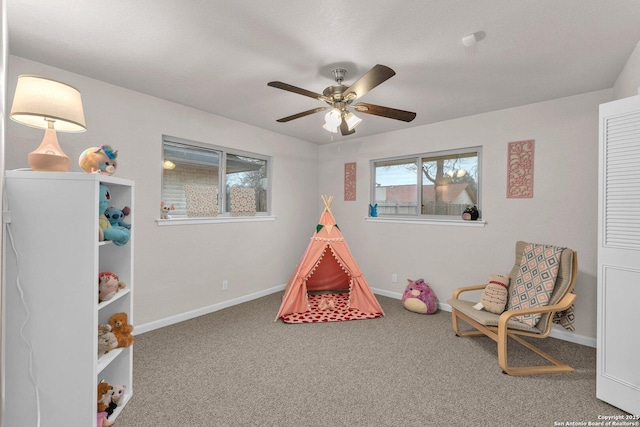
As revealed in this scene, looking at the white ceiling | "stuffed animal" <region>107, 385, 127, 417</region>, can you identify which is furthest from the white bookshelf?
the white ceiling

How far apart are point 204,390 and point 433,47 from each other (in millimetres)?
2886

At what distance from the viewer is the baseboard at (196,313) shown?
9.83ft

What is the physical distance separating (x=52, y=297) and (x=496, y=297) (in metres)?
3.31

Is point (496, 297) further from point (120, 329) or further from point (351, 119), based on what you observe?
point (120, 329)

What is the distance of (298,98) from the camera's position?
9.71 feet

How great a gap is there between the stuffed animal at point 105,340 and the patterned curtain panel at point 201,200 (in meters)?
1.80

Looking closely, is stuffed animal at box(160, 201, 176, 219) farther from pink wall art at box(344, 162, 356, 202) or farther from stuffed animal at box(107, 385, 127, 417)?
pink wall art at box(344, 162, 356, 202)

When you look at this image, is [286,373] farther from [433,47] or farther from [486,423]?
[433,47]

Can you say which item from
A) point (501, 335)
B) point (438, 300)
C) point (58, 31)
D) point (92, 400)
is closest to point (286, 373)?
point (92, 400)

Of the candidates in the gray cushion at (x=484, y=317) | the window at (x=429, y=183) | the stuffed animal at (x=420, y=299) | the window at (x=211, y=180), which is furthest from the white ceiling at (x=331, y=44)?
the stuffed animal at (x=420, y=299)

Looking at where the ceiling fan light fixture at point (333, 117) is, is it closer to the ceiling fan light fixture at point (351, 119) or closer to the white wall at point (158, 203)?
the ceiling fan light fixture at point (351, 119)

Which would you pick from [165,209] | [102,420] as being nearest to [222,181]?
[165,209]

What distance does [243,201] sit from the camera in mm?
4020

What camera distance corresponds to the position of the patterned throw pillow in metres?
2.50
